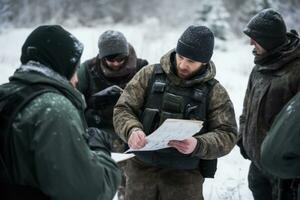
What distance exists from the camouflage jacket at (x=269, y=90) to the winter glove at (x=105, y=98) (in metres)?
1.16

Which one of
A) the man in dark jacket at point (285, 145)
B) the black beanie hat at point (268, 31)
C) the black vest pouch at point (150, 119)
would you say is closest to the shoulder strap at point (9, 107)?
the man in dark jacket at point (285, 145)

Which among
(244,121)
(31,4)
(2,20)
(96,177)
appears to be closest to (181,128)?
(96,177)

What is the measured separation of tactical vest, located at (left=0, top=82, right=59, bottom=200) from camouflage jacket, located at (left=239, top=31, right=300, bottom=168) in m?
1.94

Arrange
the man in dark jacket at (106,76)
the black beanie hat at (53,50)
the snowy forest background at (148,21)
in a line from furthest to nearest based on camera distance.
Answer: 1. the snowy forest background at (148,21)
2. the man in dark jacket at (106,76)
3. the black beanie hat at (53,50)

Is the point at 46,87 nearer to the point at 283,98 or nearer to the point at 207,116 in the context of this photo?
the point at 207,116

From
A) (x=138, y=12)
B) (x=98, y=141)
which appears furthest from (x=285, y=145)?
(x=138, y=12)

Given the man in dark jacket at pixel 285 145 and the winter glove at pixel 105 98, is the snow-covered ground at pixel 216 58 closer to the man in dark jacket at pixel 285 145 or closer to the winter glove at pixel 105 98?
the winter glove at pixel 105 98

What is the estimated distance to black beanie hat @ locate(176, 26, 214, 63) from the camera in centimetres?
310

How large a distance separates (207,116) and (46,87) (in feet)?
4.88

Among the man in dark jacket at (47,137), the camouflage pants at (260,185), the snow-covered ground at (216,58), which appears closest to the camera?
the man in dark jacket at (47,137)

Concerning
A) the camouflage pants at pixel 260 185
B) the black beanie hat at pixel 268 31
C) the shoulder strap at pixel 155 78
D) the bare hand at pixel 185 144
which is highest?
the black beanie hat at pixel 268 31

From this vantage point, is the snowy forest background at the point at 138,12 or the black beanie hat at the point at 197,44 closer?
the black beanie hat at the point at 197,44

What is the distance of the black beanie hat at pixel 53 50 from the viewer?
1996 millimetres

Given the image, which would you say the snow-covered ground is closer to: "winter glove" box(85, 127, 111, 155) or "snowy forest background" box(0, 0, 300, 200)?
"snowy forest background" box(0, 0, 300, 200)
